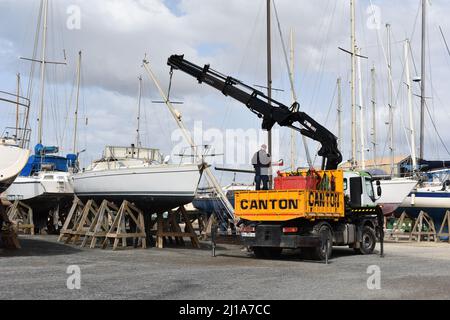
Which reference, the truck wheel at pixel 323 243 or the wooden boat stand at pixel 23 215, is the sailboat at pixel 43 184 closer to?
the wooden boat stand at pixel 23 215

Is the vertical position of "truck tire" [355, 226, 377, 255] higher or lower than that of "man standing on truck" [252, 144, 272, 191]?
lower

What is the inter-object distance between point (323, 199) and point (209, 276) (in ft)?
17.0

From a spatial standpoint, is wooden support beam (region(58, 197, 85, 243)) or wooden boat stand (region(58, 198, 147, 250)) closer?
wooden boat stand (region(58, 198, 147, 250))

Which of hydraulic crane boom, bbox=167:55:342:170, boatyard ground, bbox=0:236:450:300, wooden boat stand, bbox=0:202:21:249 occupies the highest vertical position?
hydraulic crane boom, bbox=167:55:342:170

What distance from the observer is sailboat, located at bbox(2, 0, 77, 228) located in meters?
24.7

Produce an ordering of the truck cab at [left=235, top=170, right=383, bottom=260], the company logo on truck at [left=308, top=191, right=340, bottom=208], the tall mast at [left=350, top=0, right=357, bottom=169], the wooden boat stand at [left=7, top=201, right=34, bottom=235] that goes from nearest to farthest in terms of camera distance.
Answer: the truck cab at [left=235, top=170, right=383, bottom=260]
the company logo on truck at [left=308, top=191, right=340, bottom=208]
the wooden boat stand at [left=7, top=201, right=34, bottom=235]
the tall mast at [left=350, top=0, right=357, bottom=169]

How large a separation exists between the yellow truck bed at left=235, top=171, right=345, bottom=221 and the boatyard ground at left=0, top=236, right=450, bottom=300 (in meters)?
1.25

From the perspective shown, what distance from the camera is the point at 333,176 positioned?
52.2 feet

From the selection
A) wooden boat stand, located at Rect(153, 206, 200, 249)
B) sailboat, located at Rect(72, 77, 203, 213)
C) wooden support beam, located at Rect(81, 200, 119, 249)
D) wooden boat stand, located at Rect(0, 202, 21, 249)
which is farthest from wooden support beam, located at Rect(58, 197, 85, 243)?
wooden boat stand, located at Rect(153, 206, 200, 249)

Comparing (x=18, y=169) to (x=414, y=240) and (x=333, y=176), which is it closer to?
(x=333, y=176)

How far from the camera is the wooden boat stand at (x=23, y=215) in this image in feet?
82.5

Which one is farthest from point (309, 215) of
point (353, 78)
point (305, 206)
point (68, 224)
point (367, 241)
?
point (353, 78)

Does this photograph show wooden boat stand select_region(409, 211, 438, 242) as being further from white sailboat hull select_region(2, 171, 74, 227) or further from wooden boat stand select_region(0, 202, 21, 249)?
wooden boat stand select_region(0, 202, 21, 249)
